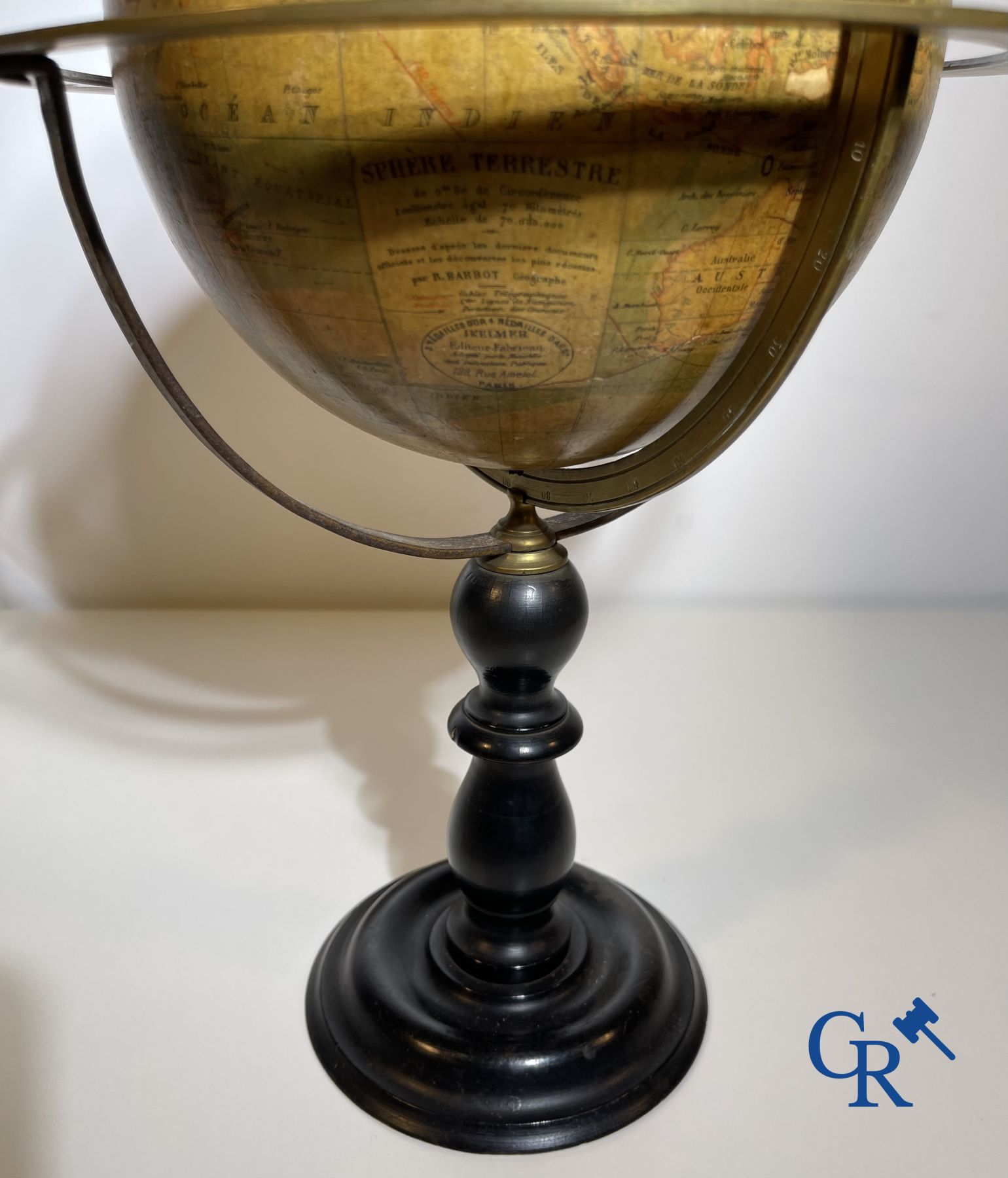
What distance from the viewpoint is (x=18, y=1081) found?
1291 mm

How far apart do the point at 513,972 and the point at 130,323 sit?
0.90 m

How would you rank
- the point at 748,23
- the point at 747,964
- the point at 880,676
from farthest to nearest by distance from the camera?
the point at 880,676 → the point at 747,964 → the point at 748,23

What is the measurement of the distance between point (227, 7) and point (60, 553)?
185cm

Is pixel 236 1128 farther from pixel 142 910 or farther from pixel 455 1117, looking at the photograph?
pixel 142 910

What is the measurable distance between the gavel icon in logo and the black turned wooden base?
253mm

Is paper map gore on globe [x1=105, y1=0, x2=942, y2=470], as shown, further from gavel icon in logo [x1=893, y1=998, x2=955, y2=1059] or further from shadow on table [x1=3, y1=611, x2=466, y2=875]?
shadow on table [x1=3, y1=611, x2=466, y2=875]

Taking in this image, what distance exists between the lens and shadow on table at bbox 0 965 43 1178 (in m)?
1.19

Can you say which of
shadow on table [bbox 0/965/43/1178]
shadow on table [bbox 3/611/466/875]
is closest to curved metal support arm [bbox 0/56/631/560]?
shadow on table [bbox 3/611/466/875]

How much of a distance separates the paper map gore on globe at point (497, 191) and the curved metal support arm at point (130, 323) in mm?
76

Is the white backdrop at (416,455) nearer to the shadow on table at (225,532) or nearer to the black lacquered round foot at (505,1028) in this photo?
the shadow on table at (225,532)

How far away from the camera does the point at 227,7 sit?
0.77m

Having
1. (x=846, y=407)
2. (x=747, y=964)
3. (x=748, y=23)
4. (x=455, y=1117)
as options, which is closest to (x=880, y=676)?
(x=846, y=407)

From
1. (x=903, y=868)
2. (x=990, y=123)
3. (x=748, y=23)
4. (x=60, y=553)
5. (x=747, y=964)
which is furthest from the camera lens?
(x=60, y=553)

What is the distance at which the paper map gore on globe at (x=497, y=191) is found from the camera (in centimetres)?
75
